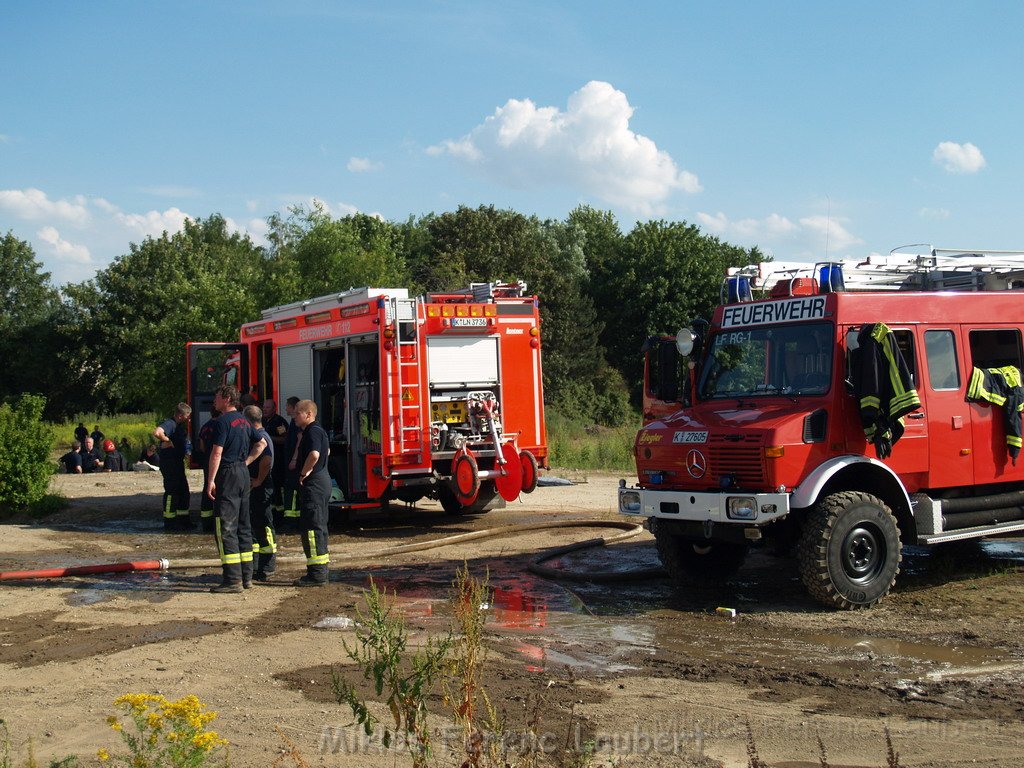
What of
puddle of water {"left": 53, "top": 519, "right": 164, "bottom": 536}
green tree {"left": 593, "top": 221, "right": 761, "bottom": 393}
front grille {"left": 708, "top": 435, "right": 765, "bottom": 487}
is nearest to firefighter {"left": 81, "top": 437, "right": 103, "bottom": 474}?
puddle of water {"left": 53, "top": 519, "right": 164, "bottom": 536}

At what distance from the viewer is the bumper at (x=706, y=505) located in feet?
27.3

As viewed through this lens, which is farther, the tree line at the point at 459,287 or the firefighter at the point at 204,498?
the tree line at the point at 459,287

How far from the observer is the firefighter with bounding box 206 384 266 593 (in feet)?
31.6

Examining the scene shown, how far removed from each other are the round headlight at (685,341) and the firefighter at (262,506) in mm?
3997

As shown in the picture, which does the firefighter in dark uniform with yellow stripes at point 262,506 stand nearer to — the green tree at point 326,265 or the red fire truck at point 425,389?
the red fire truck at point 425,389

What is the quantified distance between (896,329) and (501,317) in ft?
21.0

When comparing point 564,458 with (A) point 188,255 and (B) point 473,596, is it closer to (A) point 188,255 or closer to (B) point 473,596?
(B) point 473,596

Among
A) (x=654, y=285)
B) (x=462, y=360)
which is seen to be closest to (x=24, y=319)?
(x=654, y=285)

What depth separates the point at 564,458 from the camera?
79.5 feet

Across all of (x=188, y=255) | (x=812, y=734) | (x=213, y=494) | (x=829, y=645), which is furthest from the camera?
(x=188, y=255)

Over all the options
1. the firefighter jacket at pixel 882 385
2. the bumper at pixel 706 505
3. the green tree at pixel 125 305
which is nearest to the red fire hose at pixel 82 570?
the bumper at pixel 706 505

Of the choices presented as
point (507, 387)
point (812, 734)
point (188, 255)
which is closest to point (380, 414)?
point (507, 387)

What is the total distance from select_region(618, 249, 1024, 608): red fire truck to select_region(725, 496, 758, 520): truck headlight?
11 millimetres

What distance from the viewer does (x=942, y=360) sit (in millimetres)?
9289
